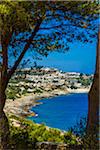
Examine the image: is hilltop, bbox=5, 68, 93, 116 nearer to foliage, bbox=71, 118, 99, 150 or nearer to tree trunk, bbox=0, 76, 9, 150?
tree trunk, bbox=0, 76, 9, 150

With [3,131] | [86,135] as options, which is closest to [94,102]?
[86,135]

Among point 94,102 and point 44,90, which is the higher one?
point 94,102

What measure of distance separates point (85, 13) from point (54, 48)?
188 cm

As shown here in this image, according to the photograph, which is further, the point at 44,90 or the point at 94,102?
the point at 44,90

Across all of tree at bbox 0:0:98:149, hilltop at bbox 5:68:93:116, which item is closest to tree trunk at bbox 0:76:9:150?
tree at bbox 0:0:98:149

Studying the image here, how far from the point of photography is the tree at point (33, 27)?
966 cm

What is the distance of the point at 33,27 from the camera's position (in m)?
10.4

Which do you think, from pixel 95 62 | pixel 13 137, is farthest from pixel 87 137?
pixel 13 137

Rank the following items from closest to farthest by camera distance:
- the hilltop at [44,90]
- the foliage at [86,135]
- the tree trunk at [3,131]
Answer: the foliage at [86,135] < the tree trunk at [3,131] < the hilltop at [44,90]

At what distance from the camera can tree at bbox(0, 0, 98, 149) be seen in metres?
9.66

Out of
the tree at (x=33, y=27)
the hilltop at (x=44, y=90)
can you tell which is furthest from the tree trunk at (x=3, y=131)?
the hilltop at (x=44, y=90)

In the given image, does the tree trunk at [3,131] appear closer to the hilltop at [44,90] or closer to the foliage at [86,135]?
the foliage at [86,135]

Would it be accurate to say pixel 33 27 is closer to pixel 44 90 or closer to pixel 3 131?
pixel 3 131

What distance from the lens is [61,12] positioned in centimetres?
1048
